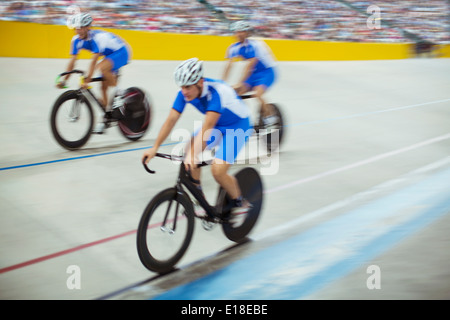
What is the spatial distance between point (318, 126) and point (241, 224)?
4310 mm

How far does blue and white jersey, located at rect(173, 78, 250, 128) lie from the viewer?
10.8ft

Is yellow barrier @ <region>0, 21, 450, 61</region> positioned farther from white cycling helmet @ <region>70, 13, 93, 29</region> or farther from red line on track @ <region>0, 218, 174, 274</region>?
red line on track @ <region>0, 218, 174, 274</region>

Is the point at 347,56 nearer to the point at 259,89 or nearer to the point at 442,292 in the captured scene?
the point at 259,89

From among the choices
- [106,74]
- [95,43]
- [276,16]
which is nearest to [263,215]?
[106,74]

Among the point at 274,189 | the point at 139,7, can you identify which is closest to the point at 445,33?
the point at 139,7

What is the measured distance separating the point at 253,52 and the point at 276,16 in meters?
9.59

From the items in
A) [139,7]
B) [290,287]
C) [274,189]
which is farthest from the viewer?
[139,7]

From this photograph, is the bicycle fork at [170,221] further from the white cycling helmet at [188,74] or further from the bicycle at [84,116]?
the bicycle at [84,116]

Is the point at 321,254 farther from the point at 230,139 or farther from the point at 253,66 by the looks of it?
the point at 253,66

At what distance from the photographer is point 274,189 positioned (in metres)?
5.00

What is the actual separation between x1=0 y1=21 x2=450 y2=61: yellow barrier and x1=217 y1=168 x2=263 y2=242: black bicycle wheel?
7.45 meters

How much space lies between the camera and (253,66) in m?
5.79

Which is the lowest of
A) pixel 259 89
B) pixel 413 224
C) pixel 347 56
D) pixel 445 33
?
pixel 413 224

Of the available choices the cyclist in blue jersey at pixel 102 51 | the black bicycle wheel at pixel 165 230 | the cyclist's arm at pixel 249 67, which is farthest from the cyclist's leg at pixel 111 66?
the black bicycle wheel at pixel 165 230
